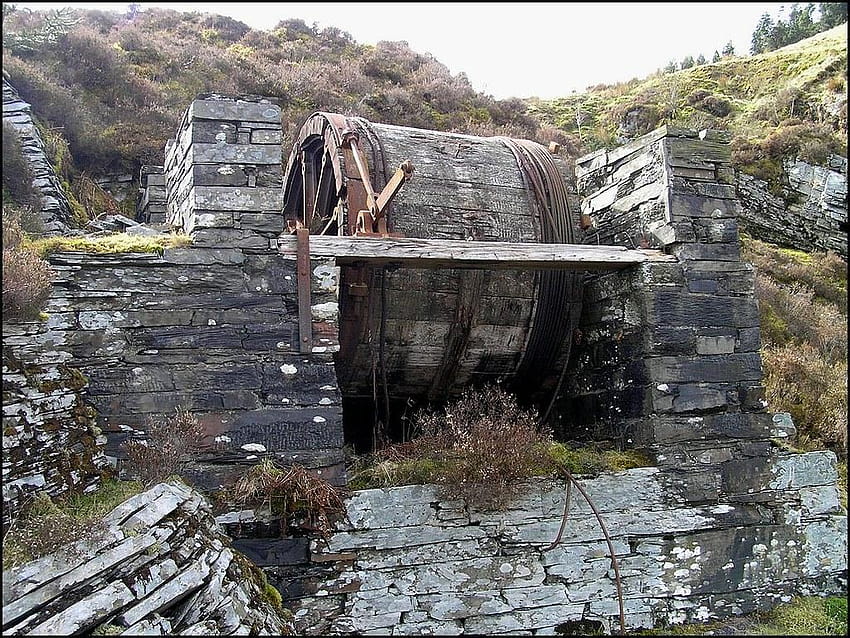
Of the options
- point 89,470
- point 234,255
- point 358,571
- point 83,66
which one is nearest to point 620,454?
point 358,571

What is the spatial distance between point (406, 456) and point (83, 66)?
14.1 metres

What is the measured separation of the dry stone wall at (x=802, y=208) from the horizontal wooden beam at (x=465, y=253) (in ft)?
43.4

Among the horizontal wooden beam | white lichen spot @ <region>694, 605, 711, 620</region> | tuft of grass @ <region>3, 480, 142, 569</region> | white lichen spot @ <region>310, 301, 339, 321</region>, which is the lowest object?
white lichen spot @ <region>694, 605, 711, 620</region>

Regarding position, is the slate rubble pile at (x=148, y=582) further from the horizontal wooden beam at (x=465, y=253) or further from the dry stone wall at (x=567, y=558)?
the horizontal wooden beam at (x=465, y=253)

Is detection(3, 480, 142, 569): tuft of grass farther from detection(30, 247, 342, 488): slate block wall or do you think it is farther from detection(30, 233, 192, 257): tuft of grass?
detection(30, 233, 192, 257): tuft of grass

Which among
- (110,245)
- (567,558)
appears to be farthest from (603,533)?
(110,245)

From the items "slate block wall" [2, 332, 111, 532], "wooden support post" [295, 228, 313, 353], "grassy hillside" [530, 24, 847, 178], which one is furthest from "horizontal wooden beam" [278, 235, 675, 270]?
"grassy hillside" [530, 24, 847, 178]

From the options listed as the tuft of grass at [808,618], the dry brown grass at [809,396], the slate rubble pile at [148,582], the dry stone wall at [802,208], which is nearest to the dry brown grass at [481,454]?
the slate rubble pile at [148,582]

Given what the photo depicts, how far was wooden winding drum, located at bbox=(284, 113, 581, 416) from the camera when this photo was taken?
23.1 ft

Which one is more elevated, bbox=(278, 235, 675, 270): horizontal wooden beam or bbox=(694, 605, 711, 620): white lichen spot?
bbox=(278, 235, 675, 270): horizontal wooden beam

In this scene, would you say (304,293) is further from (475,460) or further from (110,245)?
(475,460)

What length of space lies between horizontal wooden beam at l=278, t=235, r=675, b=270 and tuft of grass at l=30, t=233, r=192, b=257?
34.4 inches

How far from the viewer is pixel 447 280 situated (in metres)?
7.23

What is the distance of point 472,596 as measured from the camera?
19.2ft
